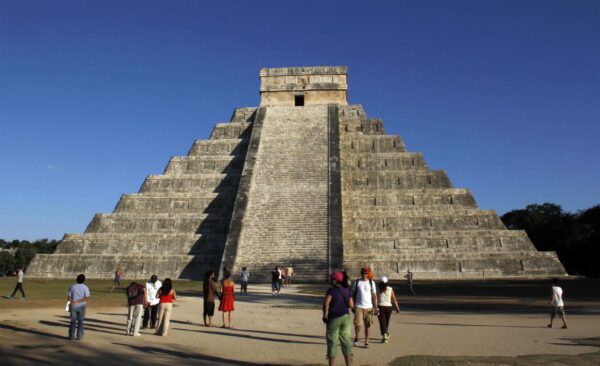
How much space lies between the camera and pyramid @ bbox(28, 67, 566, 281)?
22328 mm

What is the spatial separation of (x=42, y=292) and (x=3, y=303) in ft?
11.2

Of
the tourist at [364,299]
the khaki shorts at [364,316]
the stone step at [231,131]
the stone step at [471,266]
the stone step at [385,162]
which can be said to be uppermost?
the stone step at [231,131]

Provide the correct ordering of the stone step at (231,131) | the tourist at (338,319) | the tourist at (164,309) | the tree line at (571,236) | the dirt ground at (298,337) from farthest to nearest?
the tree line at (571,236) → the stone step at (231,131) → the tourist at (164,309) → the dirt ground at (298,337) → the tourist at (338,319)

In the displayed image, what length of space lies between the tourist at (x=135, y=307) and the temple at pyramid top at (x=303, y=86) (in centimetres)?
2908

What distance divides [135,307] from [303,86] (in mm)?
29985

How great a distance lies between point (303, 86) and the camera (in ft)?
122

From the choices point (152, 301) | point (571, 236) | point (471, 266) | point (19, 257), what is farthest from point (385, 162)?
point (19, 257)

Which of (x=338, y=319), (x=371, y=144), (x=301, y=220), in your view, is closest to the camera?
(x=338, y=319)

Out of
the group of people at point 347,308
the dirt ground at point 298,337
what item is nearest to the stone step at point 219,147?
the dirt ground at point 298,337

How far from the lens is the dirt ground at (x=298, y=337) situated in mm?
7055

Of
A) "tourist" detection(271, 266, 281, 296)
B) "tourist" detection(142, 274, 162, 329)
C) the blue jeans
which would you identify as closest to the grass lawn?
"tourist" detection(271, 266, 281, 296)

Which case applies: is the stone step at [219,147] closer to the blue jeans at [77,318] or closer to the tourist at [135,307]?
the tourist at [135,307]

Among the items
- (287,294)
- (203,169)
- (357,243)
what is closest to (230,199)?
(203,169)

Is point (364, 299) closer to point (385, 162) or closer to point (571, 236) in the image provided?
point (385, 162)
